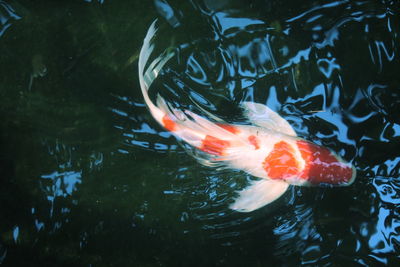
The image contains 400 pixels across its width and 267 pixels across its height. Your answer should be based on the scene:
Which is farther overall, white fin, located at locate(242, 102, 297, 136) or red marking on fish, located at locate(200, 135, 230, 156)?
white fin, located at locate(242, 102, 297, 136)

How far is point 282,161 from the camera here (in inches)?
119

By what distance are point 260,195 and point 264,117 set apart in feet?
1.80

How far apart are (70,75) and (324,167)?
1.91 metres

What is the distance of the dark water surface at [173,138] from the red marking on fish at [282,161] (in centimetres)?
18

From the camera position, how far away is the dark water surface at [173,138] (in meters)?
3.08

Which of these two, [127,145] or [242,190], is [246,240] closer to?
[242,190]

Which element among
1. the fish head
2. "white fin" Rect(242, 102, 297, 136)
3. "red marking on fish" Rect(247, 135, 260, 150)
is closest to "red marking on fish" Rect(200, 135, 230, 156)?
"red marking on fish" Rect(247, 135, 260, 150)

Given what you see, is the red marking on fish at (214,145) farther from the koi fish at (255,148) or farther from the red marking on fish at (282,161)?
the red marking on fish at (282,161)

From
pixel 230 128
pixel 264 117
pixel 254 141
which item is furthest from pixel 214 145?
pixel 264 117

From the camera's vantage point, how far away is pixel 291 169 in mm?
3018

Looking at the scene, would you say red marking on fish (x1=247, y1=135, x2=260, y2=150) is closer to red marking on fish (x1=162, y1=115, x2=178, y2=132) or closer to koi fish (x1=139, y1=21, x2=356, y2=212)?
koi fish (x1=139, y1=21, x2=356, y2=212)

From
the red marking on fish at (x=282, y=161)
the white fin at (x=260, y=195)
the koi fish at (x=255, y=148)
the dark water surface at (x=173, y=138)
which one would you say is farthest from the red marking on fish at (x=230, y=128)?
the white fin at (x=260, y=195)

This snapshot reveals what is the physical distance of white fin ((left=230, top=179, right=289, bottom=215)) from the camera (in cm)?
311

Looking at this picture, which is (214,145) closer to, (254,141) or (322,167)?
(254,141)
